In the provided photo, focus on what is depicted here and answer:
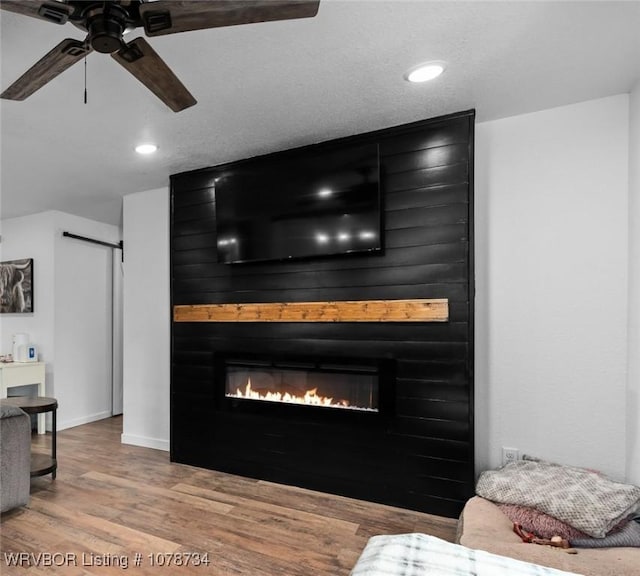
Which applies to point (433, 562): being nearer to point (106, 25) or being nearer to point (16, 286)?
point (106, 25)

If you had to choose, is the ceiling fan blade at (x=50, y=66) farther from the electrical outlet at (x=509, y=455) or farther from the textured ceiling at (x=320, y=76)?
the electrical outlet at (x=509, y=455)

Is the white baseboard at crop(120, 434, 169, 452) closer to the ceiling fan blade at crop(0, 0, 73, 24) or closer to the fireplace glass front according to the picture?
the fireplace glass front

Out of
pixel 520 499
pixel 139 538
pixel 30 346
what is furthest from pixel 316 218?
pixel 30 346

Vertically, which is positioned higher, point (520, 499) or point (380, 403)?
point (380, 403)

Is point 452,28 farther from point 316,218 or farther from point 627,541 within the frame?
point 627,541

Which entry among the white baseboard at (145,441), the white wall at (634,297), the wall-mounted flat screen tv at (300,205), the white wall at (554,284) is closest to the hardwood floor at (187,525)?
the white baseboard at (145,441)

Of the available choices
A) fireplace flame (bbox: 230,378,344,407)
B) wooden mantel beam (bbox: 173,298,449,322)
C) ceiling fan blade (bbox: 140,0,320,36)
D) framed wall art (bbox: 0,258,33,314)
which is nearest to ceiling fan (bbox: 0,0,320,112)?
ceiling fan blade (bbox: 140,0,320,36)

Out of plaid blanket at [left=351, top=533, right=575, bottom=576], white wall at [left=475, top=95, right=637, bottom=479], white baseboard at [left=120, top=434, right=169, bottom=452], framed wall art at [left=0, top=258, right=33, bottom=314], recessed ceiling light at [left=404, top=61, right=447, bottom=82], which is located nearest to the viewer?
plaid blanket at [left=351, top=533, right=575, bottom=576]

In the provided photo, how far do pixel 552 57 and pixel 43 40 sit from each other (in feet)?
7.64

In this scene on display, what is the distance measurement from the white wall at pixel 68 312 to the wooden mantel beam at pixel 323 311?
208 cm

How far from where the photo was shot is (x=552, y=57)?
192cm

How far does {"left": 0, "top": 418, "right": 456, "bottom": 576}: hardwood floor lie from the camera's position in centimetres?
205

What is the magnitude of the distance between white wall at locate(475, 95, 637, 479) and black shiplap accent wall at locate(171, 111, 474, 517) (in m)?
0.25

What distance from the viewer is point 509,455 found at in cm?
249
